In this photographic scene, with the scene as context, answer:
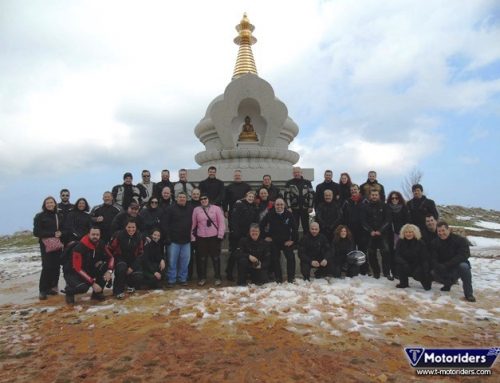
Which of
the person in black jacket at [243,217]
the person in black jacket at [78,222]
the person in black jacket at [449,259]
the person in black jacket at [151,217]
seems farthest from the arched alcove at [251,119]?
the person in black jacket at [449,259]

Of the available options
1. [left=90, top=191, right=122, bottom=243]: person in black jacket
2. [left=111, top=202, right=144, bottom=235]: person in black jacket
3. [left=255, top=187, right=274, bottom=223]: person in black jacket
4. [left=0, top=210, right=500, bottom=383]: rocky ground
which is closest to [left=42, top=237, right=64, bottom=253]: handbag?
[left=90, top=191, right=122, bottom=243]: person in black jacket

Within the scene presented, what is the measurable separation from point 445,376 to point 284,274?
432 cm

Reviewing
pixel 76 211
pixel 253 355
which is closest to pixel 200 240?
pixel 76 211

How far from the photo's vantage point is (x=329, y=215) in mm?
7328

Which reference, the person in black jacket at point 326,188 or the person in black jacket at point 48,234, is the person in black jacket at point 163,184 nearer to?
the person in black jacket at point 48,234

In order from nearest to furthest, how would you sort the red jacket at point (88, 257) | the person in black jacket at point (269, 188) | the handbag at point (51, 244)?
the red jacket at point (88, 257) → the handbag at point (51, 244) → the person in black jacket at point (269, 188)

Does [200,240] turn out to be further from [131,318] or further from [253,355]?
[253,355]

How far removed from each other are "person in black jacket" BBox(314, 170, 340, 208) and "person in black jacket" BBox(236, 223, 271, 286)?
1.69m

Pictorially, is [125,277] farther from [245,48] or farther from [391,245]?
[245,48]

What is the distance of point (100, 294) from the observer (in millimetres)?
5926

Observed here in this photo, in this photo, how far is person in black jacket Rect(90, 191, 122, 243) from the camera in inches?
280

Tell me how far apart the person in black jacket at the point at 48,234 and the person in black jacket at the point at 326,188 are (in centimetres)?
505

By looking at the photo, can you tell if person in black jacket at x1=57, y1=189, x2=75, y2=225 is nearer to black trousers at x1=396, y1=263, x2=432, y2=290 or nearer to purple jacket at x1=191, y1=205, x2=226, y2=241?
purple jacket at x1=191, y1=205, x2=226, y2=241

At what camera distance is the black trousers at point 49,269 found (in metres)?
6.47
